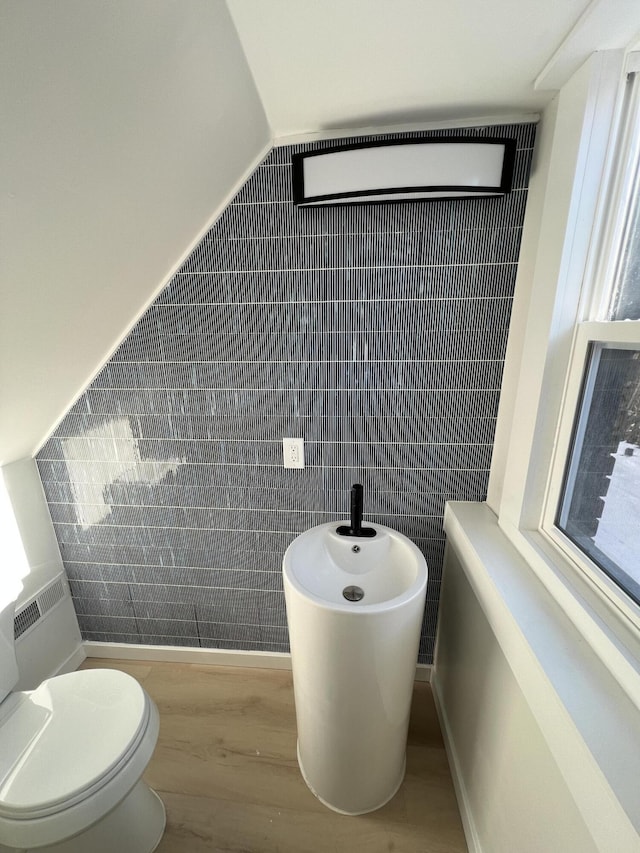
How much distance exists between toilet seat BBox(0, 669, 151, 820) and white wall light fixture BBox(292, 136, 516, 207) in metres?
1.56

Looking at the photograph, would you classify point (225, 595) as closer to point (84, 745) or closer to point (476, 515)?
point (84, 745)

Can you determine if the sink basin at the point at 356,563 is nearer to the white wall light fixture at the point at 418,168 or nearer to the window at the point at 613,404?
the window at the point at 613,404

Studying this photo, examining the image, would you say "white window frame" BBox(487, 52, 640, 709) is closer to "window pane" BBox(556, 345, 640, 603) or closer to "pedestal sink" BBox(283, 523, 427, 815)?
"window pane" BBox(556, 345, 640, 603)

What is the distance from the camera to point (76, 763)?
35.7 inches

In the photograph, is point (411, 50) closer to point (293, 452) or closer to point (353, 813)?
point (293, 452)

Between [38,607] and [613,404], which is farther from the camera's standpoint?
[38,607]

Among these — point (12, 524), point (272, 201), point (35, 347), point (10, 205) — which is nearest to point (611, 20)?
point (272, 201)

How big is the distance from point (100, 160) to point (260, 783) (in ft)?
5.99

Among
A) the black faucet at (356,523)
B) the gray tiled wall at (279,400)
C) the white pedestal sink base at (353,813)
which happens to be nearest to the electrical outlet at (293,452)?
the gray tiled wall at (279,400)

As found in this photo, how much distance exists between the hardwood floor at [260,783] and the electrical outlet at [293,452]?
0.99 m

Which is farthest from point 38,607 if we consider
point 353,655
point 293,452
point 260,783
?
point 353,655

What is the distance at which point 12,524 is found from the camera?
1354mm

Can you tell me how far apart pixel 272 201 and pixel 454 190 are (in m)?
0.54

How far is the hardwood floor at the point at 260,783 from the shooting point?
1097mm
